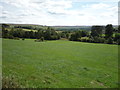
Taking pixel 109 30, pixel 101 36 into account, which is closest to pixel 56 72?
pixel 109 30

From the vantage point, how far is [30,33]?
78.1m

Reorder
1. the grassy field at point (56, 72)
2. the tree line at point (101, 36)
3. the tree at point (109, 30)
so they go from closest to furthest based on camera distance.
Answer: the grassy field at point (56, 72) < the tree line at point (101, 36) < the tree at point (109, 30)

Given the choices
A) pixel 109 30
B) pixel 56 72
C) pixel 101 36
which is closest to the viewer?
pixel 56 72

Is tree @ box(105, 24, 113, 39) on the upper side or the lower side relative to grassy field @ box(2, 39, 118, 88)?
upper

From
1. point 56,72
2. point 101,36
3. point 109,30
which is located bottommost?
point 56,72

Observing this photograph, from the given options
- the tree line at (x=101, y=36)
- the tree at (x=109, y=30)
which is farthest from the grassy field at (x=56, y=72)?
the tree at (x=109, y=30)

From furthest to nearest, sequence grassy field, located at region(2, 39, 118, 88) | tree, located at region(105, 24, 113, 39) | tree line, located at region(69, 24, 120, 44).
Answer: tree, located at region(105, 24, 113, 39), tree line, located at region(69, 24, 120, 44), grassy field, located at region(2, 39, 118, 88)

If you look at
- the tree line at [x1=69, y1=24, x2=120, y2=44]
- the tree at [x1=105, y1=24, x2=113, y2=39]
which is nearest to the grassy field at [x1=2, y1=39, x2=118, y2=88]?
the tree line at [x1=69, y1=24, x2=120, y2=44]

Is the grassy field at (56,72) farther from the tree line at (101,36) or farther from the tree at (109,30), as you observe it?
the tree at (109,30)

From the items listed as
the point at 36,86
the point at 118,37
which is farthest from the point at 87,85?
the point at 118,37

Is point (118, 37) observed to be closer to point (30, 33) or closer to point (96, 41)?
point (96, 41)

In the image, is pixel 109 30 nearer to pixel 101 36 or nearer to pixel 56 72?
pixel 101 36

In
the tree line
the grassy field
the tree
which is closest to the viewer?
the grassy field

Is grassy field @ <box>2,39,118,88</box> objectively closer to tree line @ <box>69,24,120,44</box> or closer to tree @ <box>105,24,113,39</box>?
tree line @ <box>69,24,120,44</box>
